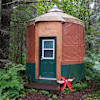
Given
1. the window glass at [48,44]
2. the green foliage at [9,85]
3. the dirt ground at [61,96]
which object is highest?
the window glass at [48,44]

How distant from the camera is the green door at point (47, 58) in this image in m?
5.87

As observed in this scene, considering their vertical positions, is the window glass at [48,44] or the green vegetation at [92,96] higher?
the window glass at [48,44]

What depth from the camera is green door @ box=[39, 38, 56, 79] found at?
19.3 feet

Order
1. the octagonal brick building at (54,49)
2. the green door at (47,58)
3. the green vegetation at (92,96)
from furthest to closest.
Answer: the green door at (47,58), the octagonal brick building at (54,49), the green vegetation at (92,96)

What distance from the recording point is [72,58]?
603cm

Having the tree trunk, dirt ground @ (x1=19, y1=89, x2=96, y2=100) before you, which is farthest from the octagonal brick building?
the tree trunk

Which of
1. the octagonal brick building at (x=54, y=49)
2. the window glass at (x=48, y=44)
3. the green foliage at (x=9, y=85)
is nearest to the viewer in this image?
the green foliage at (x=9, y=85)

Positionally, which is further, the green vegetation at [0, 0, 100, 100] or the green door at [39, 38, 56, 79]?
the green door at [39, 38, 56, 79]

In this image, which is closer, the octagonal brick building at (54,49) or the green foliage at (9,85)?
the green foliage at (9,85)

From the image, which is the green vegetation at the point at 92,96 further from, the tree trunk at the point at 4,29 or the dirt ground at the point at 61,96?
the tree trunk at the point at 4,29

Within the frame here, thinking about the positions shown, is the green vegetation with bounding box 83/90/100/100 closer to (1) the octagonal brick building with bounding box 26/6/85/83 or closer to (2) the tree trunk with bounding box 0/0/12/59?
(1) the octagonal brick building with bounding box 26/6/85/83

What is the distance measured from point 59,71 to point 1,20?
365 centimetres

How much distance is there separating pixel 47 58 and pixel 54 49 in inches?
20.4

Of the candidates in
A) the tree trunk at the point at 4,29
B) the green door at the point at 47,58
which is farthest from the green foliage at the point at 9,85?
the green door at the point at 47,58
